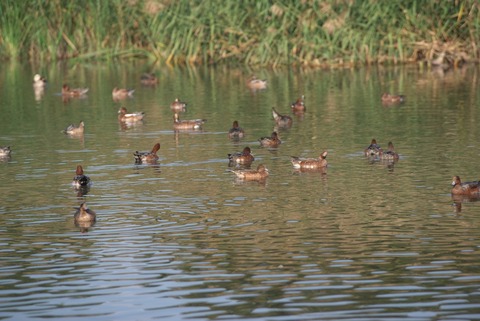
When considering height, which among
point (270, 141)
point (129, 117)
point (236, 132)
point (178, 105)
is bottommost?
point (270, 141)

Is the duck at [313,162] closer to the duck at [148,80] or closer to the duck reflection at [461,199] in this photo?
the duck reflection at [461,199]

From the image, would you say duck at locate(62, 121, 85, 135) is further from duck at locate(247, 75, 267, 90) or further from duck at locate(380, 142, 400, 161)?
duck at locate(247, 75, 267, 90)

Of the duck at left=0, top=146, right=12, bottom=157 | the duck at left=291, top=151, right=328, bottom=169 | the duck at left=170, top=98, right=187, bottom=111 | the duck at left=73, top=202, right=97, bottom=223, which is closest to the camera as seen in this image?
the duck at left=73, top=202, right=97, bottom=223

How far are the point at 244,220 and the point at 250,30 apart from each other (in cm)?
2593

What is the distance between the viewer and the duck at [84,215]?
17388 millimetres

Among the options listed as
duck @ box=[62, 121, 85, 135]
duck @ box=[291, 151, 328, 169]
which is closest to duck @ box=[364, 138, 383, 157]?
duck @ box=[291, 151, 328, 169]

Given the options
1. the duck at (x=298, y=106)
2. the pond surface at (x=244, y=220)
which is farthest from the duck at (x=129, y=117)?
the duck at (x=298, y=106)

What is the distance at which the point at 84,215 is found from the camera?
17.4 metres

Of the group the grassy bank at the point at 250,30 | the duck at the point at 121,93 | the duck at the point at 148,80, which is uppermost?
the grassy bank at the point at 250,30

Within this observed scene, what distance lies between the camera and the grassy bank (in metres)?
41.0

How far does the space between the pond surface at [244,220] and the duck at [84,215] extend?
6.6 inches

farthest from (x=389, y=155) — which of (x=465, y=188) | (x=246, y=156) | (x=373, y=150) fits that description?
(x=465, y=188)

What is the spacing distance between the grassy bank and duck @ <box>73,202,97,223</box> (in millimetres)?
23905

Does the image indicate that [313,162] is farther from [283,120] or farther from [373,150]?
[283,120]
